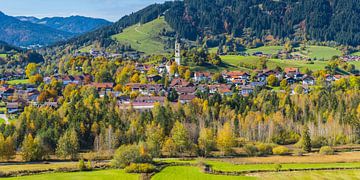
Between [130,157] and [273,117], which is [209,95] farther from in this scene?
[130,157]

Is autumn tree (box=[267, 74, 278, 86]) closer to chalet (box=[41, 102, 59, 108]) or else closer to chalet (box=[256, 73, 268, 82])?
chalet (box=[256, 73, 268, 82])

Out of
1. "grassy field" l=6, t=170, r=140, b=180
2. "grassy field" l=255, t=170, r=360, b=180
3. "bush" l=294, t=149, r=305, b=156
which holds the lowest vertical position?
"bush" l=294, t=149, r=305, b=156

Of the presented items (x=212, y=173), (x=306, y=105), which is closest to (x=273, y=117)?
(x=306, y=105)

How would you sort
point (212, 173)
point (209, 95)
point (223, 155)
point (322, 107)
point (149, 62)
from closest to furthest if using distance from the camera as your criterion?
point (212, 173)
point (223, 155)
point (322, 107)
point (209, 95)
point (149, 62)

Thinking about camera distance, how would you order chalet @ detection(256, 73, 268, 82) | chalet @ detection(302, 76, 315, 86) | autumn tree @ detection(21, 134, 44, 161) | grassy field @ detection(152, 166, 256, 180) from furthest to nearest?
chalet @ detection(256, 73, 268, 82) → chalet @ detection(302, 76, 315, 86) → autumn tree @ detection(21, 134, 44, 161) → grassy field @ detection(152, 166, 256, 180)

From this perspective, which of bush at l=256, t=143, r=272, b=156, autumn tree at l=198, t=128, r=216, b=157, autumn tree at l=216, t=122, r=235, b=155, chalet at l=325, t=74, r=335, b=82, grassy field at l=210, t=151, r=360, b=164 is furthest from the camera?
chalet at l=325, t=74, r=335, b=82

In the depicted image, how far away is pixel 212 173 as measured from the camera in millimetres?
52875

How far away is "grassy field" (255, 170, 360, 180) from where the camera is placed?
50.9 meters

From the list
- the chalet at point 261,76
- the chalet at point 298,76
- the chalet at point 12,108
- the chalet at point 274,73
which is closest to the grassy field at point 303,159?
the chalet at point 12,108

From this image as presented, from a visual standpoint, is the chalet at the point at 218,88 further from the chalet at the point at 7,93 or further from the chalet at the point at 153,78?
the chalet at the point at 7,93

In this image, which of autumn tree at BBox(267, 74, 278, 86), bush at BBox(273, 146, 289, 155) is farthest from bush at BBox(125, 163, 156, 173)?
autumn tree at BBox(267, 74, 278, 86)

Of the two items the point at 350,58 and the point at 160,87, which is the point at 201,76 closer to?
the point at 160,87

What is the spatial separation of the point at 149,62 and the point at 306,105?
6401 cm

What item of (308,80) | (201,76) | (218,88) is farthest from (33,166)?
Answer: (308,80)
